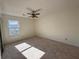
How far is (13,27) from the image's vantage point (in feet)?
16.6

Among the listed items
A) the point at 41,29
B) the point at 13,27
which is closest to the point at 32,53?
the point at 13,27

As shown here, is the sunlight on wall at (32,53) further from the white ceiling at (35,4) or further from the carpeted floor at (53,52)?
the white ceiling at (35,4)

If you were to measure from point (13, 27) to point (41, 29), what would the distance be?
264 cm

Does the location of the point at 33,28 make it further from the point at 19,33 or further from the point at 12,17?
the point at 12,17

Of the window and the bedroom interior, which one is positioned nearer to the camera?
the bedroom interior

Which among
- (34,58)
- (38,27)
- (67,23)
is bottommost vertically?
(34,58)

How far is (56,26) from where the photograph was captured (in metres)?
4.80

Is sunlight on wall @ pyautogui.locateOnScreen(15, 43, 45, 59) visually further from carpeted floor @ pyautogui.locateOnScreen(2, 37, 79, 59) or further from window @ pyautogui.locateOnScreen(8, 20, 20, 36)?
window @ pyautogui.locateOnScreen(8, 20, 20, 36)

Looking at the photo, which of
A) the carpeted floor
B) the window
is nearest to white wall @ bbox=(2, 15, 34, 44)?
the window

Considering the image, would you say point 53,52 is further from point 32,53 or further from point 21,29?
point 21,29

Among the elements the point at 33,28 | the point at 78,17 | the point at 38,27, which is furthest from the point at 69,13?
the point at 33,28

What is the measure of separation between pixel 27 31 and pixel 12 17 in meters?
1.97

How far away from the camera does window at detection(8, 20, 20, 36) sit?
4.79 metres

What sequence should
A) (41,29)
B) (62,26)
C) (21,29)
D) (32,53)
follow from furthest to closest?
(41,29)
(21,29)
(62,26)
(32,53)
